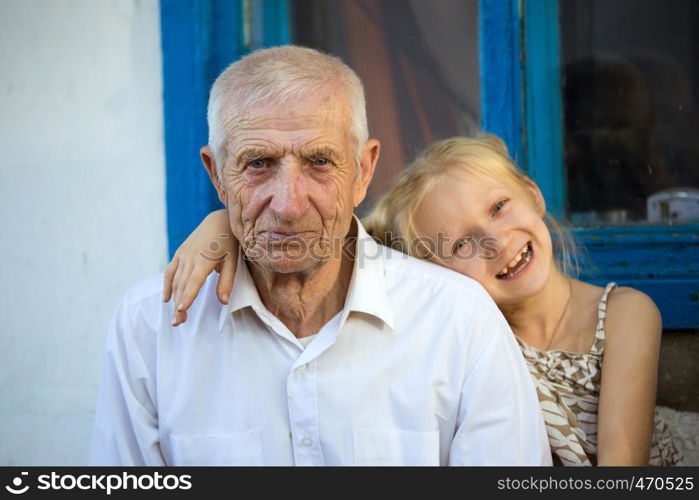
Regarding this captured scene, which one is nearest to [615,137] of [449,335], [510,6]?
[510,6]

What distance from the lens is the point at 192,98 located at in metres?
3.14

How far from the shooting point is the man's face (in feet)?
6.78

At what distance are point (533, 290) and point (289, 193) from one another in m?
0.91

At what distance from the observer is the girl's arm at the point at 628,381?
2.28 m

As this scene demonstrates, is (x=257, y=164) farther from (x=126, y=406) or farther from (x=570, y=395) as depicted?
(x=570, y=395)

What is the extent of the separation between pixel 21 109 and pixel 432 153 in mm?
1847

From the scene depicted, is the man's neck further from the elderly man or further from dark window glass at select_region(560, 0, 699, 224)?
dark window glass at select_region(560, 0, 699, 224)

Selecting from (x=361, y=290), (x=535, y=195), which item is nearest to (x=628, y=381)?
(x=535, y=195)

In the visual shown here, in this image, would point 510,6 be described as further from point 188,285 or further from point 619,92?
point 188,285

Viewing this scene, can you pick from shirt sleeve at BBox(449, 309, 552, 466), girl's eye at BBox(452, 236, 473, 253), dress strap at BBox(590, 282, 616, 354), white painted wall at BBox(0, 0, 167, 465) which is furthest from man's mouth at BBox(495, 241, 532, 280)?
white painted wall at BBox(0, 0, 167, 465)

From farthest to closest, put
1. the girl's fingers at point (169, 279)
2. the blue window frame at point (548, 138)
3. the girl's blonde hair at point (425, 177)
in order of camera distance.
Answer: the blue window frame at point (548, 138) → the girl's blonde hair at point (425, 177) → the girl's fingers at point (169, 279)

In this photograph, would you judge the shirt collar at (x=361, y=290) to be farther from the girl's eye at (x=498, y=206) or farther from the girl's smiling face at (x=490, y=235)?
the girl's eye at (x=498, y=206)

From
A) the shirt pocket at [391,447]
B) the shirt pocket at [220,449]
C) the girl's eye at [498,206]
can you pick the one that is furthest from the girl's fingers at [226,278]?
the girl's eye at [498,206]

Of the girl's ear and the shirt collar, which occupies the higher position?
the girl's ear
